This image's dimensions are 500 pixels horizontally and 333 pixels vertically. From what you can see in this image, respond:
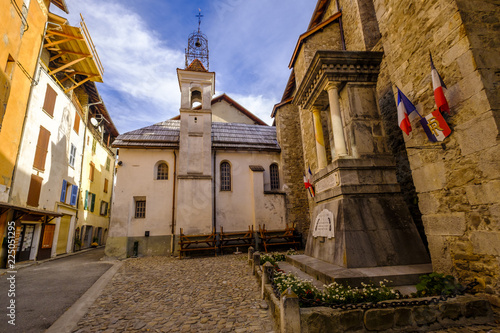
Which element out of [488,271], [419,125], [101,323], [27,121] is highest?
[27,121]

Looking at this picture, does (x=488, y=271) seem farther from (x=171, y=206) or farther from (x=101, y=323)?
(x=171, y=206)

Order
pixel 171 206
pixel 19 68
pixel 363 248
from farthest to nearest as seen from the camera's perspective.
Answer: pixel 171 206 < pixel 19 68 < pixel 363 248

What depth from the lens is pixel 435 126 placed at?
4.52 metres

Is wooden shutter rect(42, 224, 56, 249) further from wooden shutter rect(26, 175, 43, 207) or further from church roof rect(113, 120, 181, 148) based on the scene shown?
church roof rect(113, 120, 181, 148)

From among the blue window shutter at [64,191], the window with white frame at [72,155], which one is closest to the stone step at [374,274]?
the blue window shutter at [64,191]

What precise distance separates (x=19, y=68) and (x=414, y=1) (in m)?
15.5

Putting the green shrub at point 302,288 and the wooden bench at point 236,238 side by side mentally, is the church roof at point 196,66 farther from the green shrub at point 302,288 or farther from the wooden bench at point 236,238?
the green shrub at point 302,288

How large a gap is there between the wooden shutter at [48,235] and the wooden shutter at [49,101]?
22.6 ft

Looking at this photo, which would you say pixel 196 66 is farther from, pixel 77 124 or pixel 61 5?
pixel 77 124

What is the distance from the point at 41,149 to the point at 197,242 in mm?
10188

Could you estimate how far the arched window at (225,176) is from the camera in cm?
1655

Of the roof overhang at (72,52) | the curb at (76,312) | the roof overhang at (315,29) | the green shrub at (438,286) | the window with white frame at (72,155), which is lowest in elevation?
the curb at (76,312)

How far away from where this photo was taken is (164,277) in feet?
27.1

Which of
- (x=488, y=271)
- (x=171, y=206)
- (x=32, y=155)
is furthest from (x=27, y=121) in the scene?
(x=488, y=271)
